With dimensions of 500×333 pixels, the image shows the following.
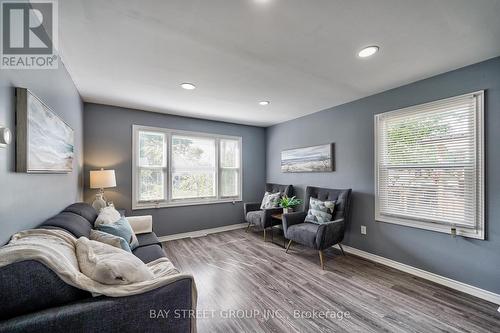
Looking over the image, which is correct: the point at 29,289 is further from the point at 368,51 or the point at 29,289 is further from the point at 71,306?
the point at 368,51

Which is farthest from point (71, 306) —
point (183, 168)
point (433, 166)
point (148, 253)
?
point (433, 166)

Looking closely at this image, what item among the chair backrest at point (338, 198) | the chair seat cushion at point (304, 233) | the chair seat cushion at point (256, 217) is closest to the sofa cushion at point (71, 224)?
the chair seat cushion at point (304, 233)

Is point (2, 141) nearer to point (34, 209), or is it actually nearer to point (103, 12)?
point (34, 209)

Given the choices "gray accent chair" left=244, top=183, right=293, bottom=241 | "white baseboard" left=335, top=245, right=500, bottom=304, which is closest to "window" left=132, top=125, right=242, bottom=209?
"gray accent chair" left=244, top=183, right=293, bottom=241

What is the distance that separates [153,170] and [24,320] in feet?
10.5

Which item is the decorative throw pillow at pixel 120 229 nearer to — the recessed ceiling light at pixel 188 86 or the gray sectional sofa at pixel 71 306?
the gray sectional sofa at pixel 71 306

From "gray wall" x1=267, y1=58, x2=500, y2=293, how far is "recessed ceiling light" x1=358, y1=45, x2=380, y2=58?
1.15 meters

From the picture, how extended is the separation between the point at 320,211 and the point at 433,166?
1.49 meters

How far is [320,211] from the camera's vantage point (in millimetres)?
3197

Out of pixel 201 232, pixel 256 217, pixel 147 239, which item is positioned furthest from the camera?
pixel 201 232

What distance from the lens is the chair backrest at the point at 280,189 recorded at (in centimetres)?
426

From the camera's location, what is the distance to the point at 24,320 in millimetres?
806

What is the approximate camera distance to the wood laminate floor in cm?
175

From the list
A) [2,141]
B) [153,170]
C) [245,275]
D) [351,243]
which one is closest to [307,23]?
[2,141]
